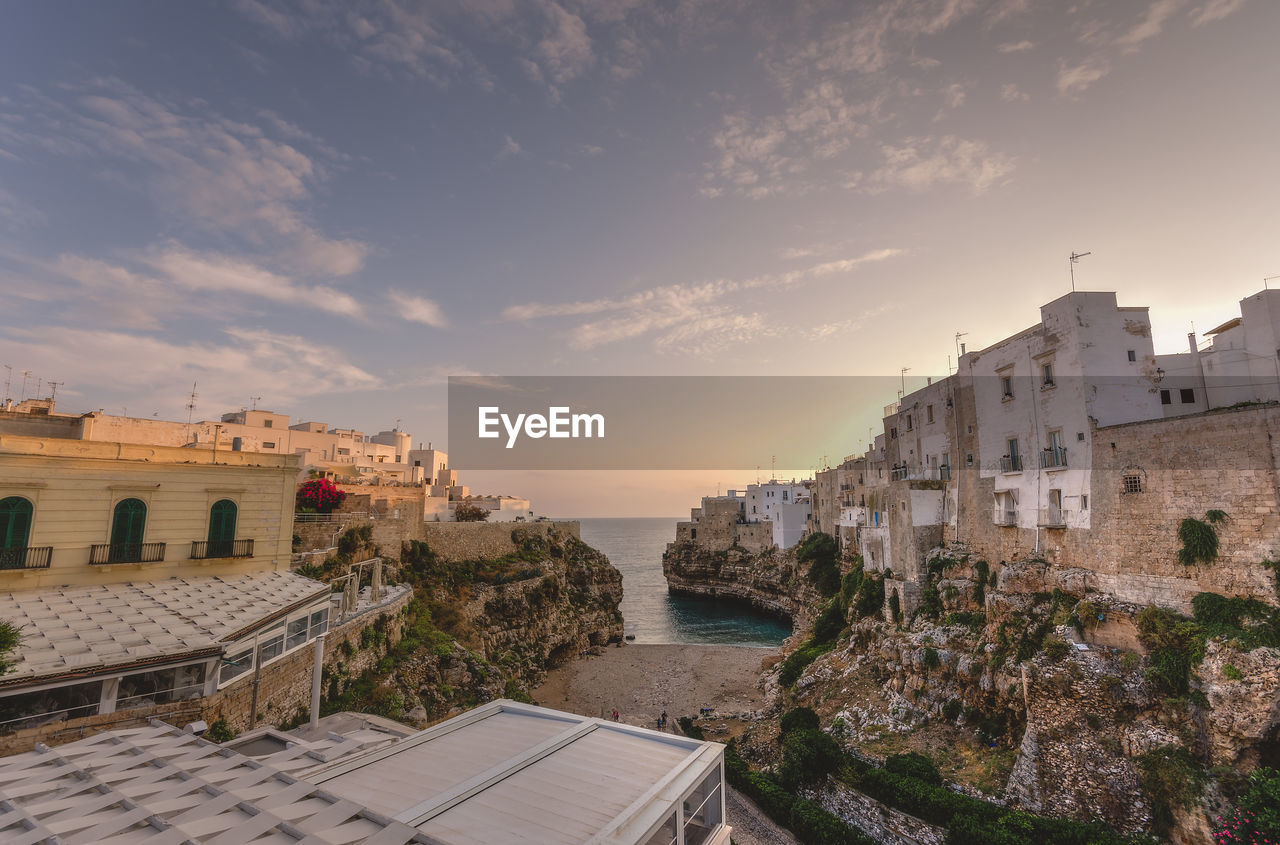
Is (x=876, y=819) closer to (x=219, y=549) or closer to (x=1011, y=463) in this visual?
(x=1011, y=463)

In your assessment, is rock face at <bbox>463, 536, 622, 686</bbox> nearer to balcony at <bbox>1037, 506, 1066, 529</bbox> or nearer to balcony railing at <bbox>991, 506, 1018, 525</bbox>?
balcony railing at <bbox>991, 506, 1018, 525</bbox>

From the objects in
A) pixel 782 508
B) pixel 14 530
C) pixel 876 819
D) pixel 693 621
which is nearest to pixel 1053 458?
pixel 876 819

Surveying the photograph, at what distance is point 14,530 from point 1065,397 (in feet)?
100

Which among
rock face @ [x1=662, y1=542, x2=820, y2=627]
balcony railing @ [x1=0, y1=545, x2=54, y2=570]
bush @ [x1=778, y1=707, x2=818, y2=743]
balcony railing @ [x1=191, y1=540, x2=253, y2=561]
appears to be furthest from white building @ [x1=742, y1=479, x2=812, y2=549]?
balcony railing @ [x1=0, y1=545, x2=54, y2=570]

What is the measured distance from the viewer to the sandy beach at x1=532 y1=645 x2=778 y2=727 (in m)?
29.9

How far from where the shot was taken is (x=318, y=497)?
87.5 feet

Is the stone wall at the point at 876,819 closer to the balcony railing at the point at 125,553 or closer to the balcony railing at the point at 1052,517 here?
the balcony railing at the point at 1052,517

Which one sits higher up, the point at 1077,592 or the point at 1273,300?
the point at 1273,300

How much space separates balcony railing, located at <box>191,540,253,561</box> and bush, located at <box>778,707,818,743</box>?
20.1 metres

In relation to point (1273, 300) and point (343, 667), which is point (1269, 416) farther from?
point (343, 667)

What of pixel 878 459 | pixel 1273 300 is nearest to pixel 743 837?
pixel 1273 300

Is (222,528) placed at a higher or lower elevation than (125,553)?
higher

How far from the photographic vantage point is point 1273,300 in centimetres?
1842

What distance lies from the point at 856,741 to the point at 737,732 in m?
6.05
